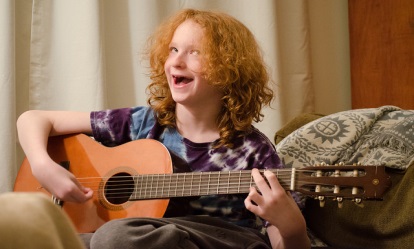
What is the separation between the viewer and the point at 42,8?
1.94 m

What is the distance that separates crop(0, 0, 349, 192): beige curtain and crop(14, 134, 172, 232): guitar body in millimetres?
360

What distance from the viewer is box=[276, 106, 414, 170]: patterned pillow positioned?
156 centimetres

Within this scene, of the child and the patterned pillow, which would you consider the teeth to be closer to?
the child

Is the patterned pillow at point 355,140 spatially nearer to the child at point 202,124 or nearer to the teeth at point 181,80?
the child at point 202,124

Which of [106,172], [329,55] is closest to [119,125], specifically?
[106,172]

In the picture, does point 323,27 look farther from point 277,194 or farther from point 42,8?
point 277,194

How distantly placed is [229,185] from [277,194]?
128mm

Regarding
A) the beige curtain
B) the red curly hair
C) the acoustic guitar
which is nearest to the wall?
the beige curtain

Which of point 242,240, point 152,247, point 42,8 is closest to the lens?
point 152,247

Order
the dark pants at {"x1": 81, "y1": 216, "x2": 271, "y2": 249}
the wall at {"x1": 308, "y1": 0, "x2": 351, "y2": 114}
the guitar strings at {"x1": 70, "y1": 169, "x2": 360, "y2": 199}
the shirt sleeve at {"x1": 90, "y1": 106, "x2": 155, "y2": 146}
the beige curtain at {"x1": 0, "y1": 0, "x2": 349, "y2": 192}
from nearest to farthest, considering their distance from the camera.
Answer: the dark pants at {"x1": 81, "y1": 216, "x2": 271, "y2": 249}
the guitar strings at {"x1": 70, "y1": 169, "x2": 360, "y2": 199}
the shirt sleeve at {"x1": 90, "y1": 106, "x2": 155, "y2": 146}
the beige curtain at {"x1": 0, "y1": 0, "x2": 349, "y2": 192}
the wall at {"x1": 308, "y1": 0, "x2": 351, "y2": 114}

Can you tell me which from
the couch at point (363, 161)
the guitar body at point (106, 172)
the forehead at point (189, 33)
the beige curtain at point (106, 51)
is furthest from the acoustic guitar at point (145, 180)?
the beige curtain at point (106, 51)

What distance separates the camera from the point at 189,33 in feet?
4.87

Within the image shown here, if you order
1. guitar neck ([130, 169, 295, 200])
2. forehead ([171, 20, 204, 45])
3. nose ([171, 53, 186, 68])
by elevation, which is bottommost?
guitar neck ([130, 169, 295, 200])

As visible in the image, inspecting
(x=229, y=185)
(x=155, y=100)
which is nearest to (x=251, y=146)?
(x=229, y=185)
